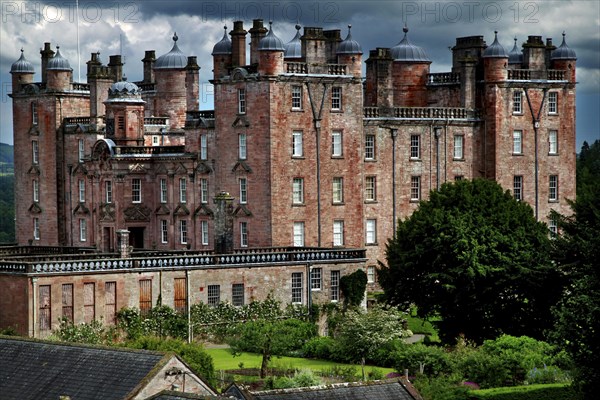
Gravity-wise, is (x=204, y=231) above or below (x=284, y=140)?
below

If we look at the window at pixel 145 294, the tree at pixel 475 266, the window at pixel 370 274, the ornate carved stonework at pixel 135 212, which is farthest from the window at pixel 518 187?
the window at pixel 145 294

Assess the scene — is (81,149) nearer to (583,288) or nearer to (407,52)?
(407,52)

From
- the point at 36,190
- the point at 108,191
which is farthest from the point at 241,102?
the point at 36,190

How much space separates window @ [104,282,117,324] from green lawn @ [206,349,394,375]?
165 inches

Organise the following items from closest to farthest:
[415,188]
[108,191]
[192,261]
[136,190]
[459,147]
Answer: [192,261], [415,188], [136,190], [108,191], [459,147]

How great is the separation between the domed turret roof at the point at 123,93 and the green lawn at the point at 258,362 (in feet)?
92.2

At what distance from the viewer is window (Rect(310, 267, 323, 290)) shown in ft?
250

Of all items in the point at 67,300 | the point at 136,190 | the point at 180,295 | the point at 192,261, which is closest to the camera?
the point at 67,300

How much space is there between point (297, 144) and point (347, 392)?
43.1m

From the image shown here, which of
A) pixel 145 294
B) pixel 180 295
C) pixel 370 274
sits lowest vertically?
pixel 370 274

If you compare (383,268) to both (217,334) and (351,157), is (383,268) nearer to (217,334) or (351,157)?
(217,334)

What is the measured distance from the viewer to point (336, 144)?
8775 centimetres

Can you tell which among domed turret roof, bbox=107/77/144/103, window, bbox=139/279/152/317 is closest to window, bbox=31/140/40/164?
domed turret roof, bbox=107/77/144/103

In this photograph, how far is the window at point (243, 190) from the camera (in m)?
86.4
